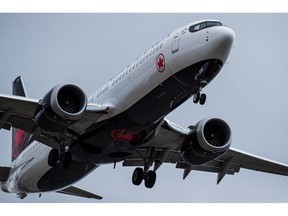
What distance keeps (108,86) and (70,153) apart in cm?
365

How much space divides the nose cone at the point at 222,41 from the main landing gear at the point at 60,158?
361 inches

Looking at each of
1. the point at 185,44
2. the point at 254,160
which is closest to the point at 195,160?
the point at 254,160

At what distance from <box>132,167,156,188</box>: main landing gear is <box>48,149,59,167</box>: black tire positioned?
432cm

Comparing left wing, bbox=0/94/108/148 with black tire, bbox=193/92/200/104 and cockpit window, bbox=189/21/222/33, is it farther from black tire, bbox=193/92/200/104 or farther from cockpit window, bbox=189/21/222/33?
cockpit window, bbox=189/21/222/33

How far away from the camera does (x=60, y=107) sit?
3122cm

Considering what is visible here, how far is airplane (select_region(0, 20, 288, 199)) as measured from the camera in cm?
3023

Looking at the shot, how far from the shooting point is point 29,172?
38031 millimetres

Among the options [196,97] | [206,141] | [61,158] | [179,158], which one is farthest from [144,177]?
[196,97]

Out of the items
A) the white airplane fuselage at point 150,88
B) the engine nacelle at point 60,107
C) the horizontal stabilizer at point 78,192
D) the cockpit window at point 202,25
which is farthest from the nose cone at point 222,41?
the horizontal stabilizer at point 78,192

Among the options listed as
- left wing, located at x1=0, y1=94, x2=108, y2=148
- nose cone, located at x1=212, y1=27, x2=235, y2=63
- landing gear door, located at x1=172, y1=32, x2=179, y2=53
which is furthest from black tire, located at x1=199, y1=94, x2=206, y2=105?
left wing, located at x1=0, y1=94, x2=108, y2=148

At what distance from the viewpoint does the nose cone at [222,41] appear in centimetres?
2927

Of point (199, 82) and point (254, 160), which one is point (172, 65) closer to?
point (199, 82)

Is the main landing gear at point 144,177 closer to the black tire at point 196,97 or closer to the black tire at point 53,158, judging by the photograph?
the black tire at point 53,158

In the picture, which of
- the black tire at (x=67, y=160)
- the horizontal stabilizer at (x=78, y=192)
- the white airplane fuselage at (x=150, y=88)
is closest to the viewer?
the white airplane fuselage at (x=150, y=88)
